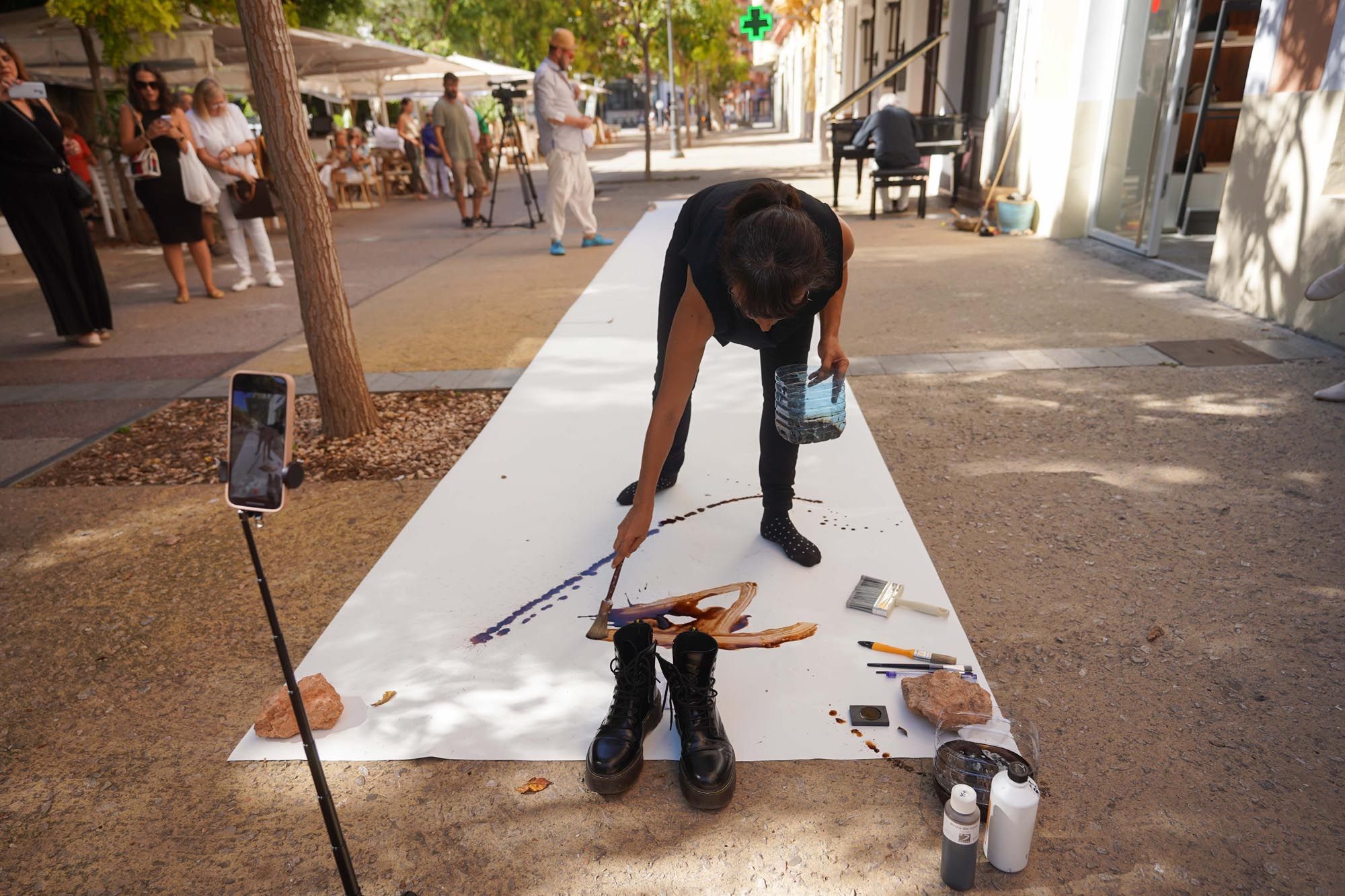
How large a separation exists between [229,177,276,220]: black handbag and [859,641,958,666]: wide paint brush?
667cm

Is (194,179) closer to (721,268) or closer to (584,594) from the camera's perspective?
(584,594)

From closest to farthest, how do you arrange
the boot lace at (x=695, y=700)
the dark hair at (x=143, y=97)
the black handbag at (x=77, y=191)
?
the boot lace at (x=695, y=700) → the black handbag at (x=77, y=191) → the dark hair at (x=143, y=97)

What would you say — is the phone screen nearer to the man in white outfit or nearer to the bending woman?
the bending woman

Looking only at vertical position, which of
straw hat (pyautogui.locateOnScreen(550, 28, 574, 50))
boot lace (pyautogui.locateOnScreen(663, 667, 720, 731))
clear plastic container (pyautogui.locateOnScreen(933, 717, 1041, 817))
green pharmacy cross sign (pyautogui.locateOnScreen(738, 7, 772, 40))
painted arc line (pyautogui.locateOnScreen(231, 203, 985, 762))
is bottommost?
painted arc line (pyautogui.locateOnScreen(231, 203, 985, 762))

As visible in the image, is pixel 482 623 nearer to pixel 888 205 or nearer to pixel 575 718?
pixel 575 718

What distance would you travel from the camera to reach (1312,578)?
276cm

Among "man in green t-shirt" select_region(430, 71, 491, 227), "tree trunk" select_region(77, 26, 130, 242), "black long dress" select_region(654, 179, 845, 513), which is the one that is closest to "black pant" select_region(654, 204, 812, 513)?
"black long dress" select_region(654, 179, 845, 513)

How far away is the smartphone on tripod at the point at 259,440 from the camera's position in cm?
141

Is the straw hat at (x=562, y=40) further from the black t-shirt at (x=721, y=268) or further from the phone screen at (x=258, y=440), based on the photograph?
the phone screen at (x=258, y=440)

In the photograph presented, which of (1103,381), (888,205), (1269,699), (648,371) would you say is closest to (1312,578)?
(1269,699)

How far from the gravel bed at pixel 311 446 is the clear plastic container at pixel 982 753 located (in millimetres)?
2656

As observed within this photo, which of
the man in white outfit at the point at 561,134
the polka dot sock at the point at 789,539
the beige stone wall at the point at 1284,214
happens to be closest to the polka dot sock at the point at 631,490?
the polka dot sock at the point at 789,539

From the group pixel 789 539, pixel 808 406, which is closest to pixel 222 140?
pixel 789 539

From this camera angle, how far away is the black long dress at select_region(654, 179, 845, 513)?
7.08 ft
